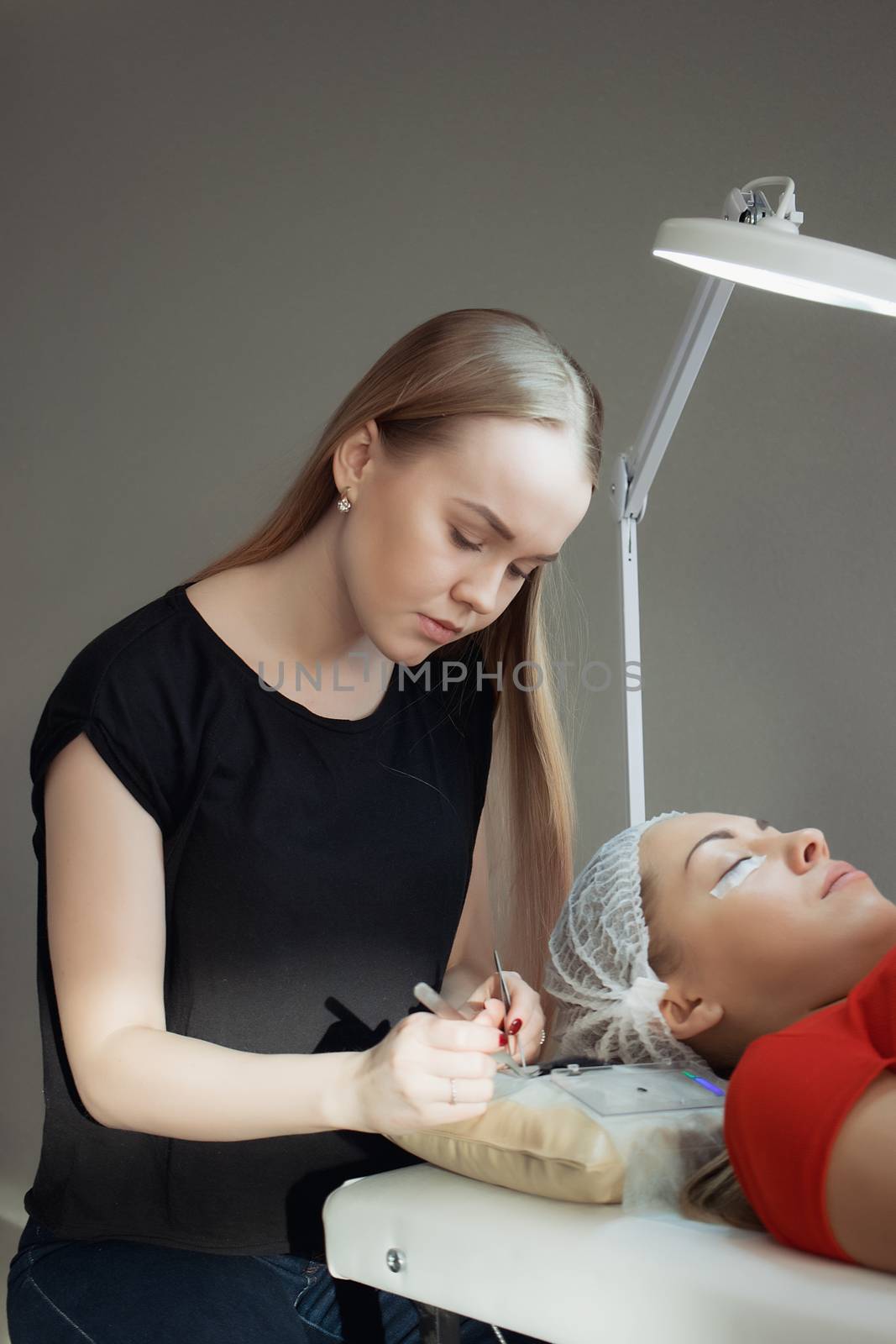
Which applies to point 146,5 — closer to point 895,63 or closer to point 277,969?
point 895,63

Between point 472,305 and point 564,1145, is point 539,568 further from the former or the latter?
point 472,305

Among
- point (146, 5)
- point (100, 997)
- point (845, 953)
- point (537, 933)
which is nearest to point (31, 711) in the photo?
point (146, 5)

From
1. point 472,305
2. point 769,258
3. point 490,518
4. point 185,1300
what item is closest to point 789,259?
point 769,258

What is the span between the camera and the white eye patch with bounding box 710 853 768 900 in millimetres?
1130

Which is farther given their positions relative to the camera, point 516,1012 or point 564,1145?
point 516,1012

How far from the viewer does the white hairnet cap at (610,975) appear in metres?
1.15

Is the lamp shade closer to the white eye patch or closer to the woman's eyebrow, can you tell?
the woman's eyebrow

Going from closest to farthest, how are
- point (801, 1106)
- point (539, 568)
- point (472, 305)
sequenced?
point (801, 1106)
point (539, 568)
point (472, 305)

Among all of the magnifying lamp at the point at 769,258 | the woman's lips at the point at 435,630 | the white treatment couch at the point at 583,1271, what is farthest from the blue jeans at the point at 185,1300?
the magnifying lamp at the point at 769,258

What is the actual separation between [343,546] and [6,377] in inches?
88.4

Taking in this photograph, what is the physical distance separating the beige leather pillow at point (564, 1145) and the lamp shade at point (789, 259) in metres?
0.65

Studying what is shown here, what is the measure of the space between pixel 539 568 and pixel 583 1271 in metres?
0.73

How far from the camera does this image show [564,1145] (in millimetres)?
882

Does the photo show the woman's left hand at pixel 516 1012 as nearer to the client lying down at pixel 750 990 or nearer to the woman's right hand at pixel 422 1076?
the client lying down at pixel 750 990
